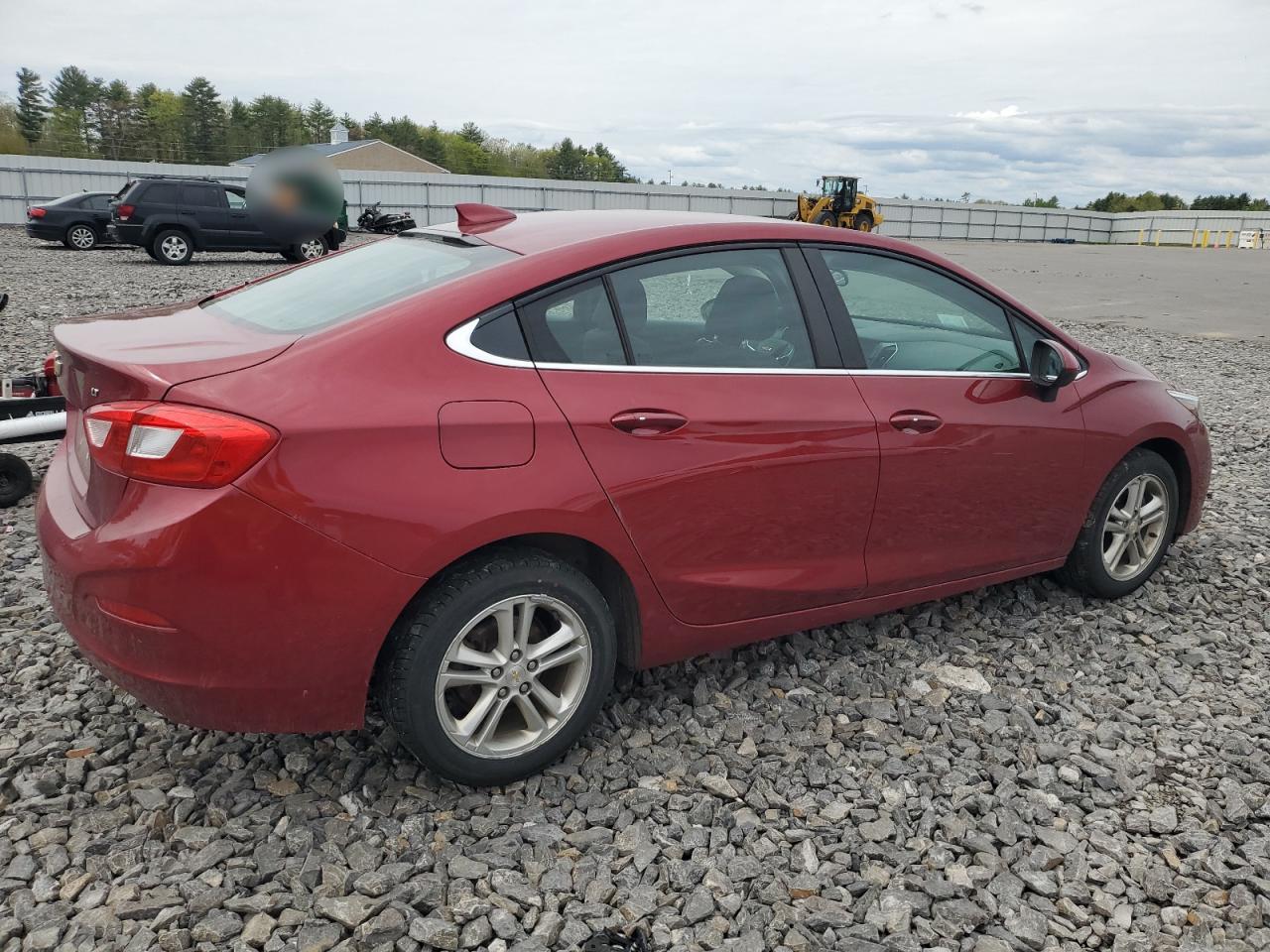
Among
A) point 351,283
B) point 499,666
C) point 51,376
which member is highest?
point 351,283

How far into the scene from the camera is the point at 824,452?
325cm

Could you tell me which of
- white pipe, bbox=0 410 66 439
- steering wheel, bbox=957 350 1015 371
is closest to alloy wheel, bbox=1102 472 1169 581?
steering wheel, bbox=957 350 1015 371

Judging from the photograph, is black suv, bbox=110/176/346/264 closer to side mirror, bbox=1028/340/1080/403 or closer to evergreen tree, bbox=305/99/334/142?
side mirror, bbox=1028/340/1080/403

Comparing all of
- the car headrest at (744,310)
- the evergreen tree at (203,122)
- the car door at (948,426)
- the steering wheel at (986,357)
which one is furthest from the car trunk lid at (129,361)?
the evergreen tree at (203,122)

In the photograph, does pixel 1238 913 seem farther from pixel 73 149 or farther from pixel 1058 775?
pixel 73 149

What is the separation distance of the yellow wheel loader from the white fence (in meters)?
4.60

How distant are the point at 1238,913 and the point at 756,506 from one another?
1.62 meters

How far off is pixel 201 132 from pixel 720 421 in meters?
69.4

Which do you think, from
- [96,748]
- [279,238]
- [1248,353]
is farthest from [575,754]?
[279,238]

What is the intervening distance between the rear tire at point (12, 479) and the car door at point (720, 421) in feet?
12.0

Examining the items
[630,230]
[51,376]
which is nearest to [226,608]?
[630,230]

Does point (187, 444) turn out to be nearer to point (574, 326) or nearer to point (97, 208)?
point (574, 326)

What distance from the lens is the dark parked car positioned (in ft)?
73.5

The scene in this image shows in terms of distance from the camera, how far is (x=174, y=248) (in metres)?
19.7
